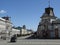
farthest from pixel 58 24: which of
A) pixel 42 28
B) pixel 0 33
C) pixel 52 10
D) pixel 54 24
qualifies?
pixel 0 33

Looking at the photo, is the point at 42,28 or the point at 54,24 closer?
the point at 54,24

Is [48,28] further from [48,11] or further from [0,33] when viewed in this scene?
[0,33]

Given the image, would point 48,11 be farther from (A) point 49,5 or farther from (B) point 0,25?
(B) point 0,25

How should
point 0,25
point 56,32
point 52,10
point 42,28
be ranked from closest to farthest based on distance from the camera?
point 56,32, point 42,28, point 52,10, point 0,25

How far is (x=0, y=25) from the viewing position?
129875 mm

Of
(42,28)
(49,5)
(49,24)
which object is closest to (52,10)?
(49,5)

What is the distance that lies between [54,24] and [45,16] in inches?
760

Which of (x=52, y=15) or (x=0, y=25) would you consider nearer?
(x=52, y=15)

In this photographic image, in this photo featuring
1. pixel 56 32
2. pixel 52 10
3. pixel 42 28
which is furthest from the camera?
pixel 52 10

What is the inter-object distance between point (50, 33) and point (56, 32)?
2734mm

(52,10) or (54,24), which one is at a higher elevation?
(52,10)

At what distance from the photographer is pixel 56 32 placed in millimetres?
88812

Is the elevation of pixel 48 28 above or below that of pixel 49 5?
below

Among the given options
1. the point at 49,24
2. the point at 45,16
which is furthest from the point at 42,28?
the point at 49,24
